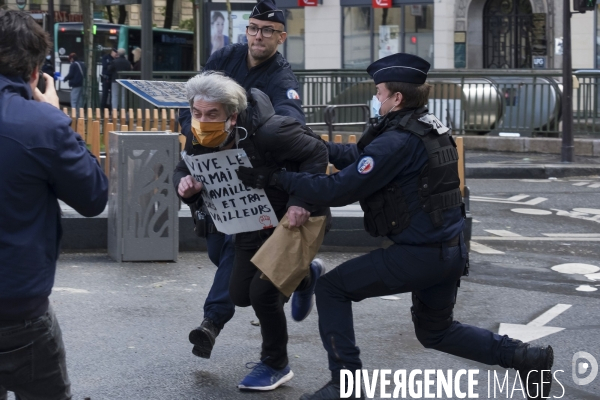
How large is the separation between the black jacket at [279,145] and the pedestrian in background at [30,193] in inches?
55.8

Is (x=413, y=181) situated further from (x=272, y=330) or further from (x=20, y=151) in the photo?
(x=20, y=151)

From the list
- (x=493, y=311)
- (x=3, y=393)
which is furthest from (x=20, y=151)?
(x=493, y=311)

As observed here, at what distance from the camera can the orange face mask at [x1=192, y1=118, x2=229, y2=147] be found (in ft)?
14.2

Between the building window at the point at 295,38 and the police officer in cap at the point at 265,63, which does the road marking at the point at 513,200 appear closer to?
the police officer in cap at the point at 265,63

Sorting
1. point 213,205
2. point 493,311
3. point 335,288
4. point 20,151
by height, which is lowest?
point 493,311

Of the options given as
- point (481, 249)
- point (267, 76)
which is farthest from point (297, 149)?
point (481, 249)

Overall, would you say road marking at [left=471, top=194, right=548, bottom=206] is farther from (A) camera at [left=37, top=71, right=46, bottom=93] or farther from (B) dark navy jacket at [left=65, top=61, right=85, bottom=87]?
(B) dark navy jacket at [left=65, top=61, right=85, bottom=87]

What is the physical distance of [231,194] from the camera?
15.0 ft

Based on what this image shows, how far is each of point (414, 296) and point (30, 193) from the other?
2.01m

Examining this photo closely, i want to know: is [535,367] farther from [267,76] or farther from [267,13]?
[267,13]

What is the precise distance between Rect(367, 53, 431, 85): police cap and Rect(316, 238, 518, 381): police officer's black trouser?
2.33 ft

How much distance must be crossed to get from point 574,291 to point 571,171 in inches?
314

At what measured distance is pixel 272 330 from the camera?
4.75 meters

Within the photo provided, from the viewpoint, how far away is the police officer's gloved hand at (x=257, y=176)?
4430mm
